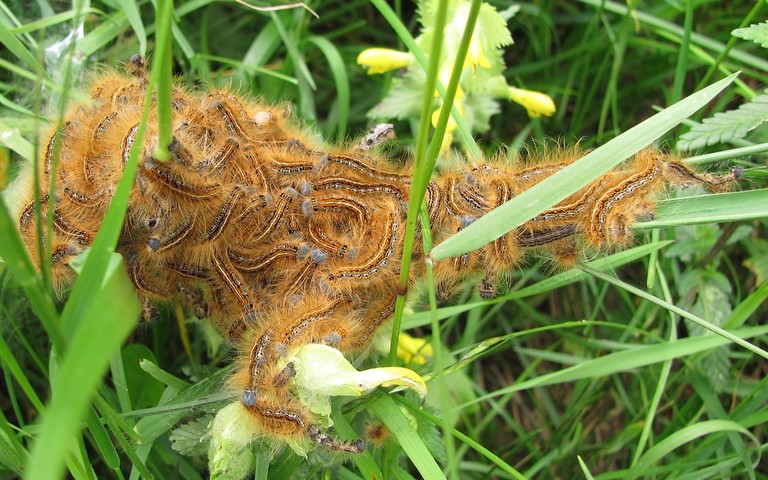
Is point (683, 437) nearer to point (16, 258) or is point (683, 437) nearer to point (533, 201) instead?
point (533, 201)

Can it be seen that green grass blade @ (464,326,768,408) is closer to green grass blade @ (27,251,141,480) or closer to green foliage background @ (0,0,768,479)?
green foliage background @ (0,0,768,479)

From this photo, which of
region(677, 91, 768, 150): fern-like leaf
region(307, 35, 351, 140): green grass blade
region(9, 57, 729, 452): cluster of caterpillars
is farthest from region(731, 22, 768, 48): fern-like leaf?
region(307, 35, 351, 140): green grass blade

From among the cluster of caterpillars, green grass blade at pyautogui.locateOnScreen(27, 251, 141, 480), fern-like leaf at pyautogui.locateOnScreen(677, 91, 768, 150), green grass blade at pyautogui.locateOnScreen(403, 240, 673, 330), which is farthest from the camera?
green grass blade at pyautogui.locateOnScreen(403, 240, 673, 330)

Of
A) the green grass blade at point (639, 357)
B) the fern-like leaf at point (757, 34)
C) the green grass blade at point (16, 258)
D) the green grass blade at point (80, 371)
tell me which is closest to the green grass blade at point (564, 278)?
the green grass blade at point (639, 357)

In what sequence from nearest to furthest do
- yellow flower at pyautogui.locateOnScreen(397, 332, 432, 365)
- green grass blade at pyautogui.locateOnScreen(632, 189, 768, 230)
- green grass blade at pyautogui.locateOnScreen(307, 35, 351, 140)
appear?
1. green grass blade at pyautogui.locateOnScreen(632, 189, 768, 230)
2. yellow flower at pyautogui.locateOnScreen(397, 332, 432, 365)
3. green grass blade at pyautogui.locateOnScreen(307, 35, 351, 140)

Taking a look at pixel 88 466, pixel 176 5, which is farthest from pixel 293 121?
pixel 88 466
